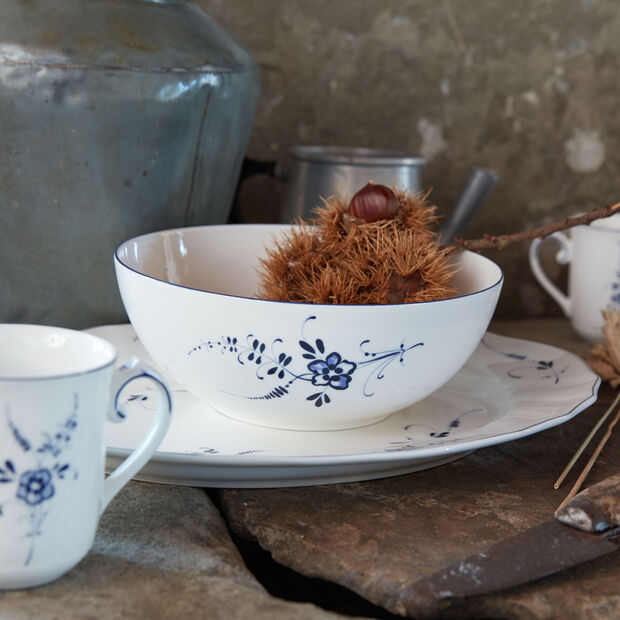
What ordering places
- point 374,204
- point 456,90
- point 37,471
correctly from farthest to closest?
point 456,90 < point 374,204 < point 37,471

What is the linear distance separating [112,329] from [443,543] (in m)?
0.36

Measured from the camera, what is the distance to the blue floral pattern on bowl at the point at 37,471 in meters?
0.39

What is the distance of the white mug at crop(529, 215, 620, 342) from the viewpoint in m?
0.84

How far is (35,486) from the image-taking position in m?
0.40

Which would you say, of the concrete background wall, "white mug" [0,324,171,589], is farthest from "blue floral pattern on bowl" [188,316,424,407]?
the concrete background wall

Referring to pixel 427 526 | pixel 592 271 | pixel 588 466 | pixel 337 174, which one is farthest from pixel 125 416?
pixel 592 271

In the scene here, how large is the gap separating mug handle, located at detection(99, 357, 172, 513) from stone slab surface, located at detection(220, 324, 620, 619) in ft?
0.29

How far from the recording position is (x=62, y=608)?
407 mm

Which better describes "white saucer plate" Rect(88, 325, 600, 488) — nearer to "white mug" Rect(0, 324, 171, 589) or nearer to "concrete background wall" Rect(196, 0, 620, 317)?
"white mug" Rect(0, 324, 171, 589)

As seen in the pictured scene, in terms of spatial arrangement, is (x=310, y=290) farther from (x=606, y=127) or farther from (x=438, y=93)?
(x=606, y=127)

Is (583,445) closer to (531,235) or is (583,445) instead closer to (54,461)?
(531,235)

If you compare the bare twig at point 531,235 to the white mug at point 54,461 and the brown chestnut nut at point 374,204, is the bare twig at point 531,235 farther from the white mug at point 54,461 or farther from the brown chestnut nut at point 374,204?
the white mug at point 54,461

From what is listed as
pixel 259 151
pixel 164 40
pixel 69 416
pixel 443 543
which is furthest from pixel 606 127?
pixel 69 416

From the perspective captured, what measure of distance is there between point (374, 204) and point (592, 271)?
0.34 meters
